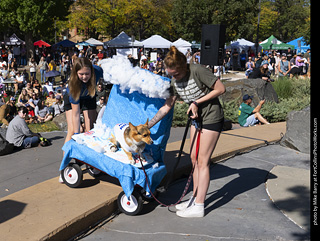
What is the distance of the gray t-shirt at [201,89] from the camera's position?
425 cm

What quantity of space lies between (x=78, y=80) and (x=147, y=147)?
1.34 metres

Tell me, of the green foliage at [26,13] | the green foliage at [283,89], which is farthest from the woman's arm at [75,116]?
the green foliage at [26,13]

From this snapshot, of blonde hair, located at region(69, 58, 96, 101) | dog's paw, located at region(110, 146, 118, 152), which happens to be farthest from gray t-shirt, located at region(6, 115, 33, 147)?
dog's paw, located at region(110, 146, 118, 152)

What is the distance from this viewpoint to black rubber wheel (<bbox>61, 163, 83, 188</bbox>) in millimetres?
5078

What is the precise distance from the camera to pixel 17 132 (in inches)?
348

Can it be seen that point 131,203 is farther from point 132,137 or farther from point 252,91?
point 252,91

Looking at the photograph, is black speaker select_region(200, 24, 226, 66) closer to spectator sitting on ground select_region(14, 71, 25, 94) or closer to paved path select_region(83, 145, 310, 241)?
paved path select_region(83, 145, 310, 241)

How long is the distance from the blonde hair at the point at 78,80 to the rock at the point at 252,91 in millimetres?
8421

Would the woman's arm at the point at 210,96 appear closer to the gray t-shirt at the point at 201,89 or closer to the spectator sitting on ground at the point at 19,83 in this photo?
the gray t-shirt at the point at 201,89

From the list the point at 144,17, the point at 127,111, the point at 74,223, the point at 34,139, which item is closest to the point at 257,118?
the point at 34,139

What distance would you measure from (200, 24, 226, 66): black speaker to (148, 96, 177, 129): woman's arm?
513 centimetres

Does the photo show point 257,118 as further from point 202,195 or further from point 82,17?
point 82,17

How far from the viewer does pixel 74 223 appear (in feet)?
13.6

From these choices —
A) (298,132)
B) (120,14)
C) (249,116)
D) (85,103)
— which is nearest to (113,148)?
(85,103)
